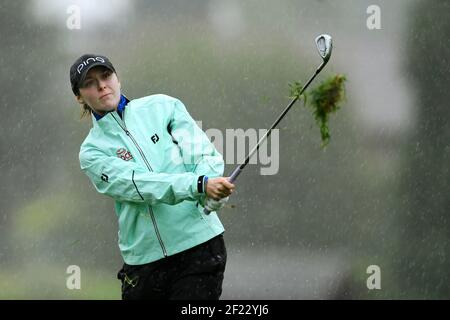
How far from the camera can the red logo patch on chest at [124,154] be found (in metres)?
3.89

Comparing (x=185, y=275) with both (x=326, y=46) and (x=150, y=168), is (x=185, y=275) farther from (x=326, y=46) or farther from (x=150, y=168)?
(x=326, y=46)

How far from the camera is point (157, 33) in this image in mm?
6070

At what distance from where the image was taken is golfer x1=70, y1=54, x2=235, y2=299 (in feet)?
12.6

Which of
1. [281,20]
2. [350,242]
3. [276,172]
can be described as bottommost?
[350,242]

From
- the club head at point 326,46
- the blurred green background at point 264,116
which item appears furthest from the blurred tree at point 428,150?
the club head at point 326,46

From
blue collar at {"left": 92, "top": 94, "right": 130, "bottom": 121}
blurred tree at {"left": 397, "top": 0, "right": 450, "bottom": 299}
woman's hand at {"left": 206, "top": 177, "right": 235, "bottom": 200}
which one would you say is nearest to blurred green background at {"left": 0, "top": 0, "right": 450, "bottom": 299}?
blurred tree at {"left": 397, "top": 0, "right": 450, "bottom": 299}

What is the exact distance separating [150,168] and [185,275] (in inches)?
17.4

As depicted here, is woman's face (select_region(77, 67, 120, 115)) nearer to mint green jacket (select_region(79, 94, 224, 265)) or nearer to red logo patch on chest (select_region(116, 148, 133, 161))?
mint green jacket (select_region(79, 94, 224, 265))

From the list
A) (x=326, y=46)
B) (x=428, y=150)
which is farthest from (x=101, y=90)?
(x=428, y=150)

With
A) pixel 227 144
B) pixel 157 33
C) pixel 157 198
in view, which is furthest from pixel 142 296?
pixel 157 33

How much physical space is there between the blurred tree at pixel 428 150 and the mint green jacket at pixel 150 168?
2.45 metres

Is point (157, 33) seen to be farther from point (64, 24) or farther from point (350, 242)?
point (350, 242)

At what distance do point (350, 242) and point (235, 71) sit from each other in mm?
1271

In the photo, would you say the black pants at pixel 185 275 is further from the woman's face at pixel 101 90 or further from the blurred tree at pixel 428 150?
the blurred tree at pixel 428 150
